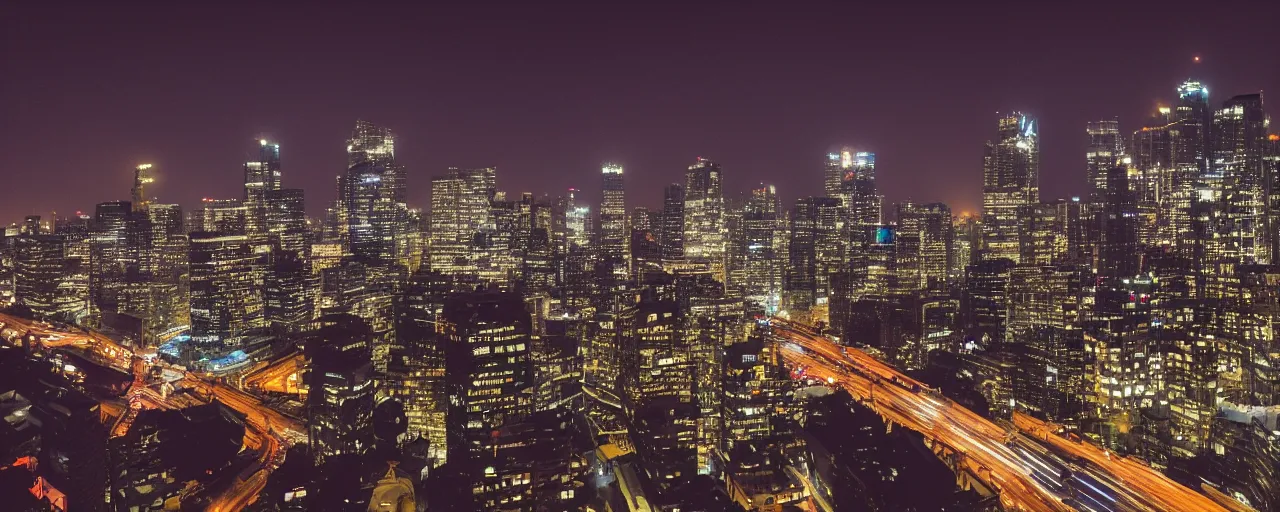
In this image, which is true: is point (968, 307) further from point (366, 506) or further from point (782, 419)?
point (366, 506)

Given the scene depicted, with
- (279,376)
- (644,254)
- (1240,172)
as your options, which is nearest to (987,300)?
(1240,172)

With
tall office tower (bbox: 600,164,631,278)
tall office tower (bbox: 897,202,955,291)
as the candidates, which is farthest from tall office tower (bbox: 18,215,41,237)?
tall office tower (bbox: 897,202,955,291)

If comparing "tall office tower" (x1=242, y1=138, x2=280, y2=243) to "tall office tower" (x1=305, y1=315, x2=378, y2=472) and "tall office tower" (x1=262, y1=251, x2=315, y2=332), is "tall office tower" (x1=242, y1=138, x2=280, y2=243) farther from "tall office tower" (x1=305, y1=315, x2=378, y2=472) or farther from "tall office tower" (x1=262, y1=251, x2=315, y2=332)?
"tall office tower" (x1=305, y1=315, x2=378, y2=472)

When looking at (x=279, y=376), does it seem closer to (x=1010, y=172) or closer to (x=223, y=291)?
(x=223, y=291)

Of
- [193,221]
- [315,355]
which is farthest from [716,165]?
[315,355]

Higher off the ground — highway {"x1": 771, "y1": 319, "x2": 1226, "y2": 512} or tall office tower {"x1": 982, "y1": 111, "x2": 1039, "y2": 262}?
tall office tower {"x1": 982, "y1": 111, "x2": 1039, "y2": 262}

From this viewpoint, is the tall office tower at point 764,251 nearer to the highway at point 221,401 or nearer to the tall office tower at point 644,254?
the tall office tower at point 644,254
